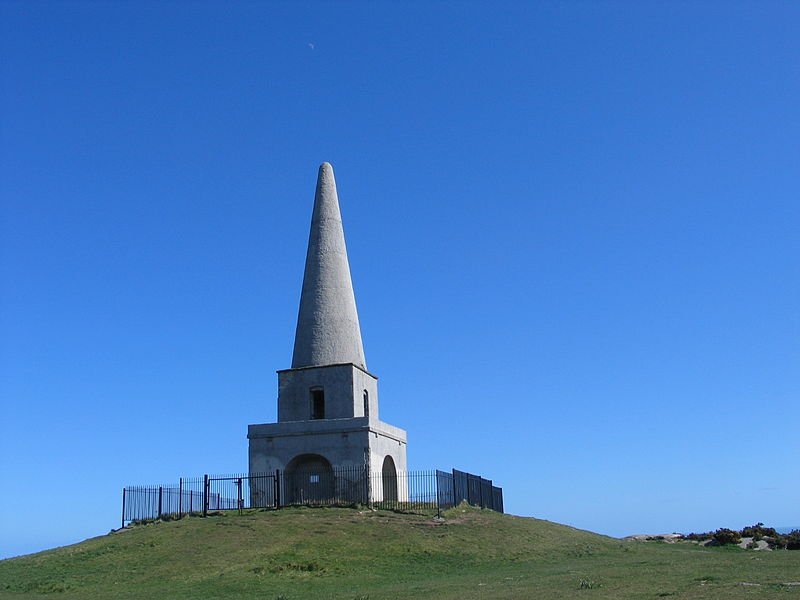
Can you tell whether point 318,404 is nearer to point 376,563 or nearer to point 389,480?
point 389,480

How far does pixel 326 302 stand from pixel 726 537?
653 inches

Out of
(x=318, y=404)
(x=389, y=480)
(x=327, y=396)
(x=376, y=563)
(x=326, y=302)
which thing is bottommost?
(x=376, y=563)

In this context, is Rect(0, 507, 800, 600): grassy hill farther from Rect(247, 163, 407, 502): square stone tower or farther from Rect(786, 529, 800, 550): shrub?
Rect(247, 163, 407, 502): square stone tower

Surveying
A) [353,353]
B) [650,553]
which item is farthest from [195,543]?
[650,553]

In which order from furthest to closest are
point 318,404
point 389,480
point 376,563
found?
point 318,404 < point 389,480 < point 376,563

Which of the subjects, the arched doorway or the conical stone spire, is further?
the conical stone spire

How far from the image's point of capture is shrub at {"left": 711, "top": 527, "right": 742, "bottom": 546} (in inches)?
1117

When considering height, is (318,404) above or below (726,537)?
above

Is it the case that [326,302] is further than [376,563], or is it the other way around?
[326,302]

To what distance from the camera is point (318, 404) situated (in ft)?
102

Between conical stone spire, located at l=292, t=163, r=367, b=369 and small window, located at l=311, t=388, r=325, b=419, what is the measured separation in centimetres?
107

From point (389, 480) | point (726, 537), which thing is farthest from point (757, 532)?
point (389, 480)

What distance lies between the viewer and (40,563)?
22297 millimetres

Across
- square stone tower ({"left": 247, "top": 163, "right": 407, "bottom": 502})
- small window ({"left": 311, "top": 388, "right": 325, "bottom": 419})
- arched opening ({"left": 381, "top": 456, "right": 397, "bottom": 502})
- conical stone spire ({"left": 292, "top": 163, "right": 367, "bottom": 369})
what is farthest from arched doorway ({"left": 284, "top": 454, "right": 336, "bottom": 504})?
conical stone spire ({"left": 292, "top": 163, "right": 367, "bottom": 369})
